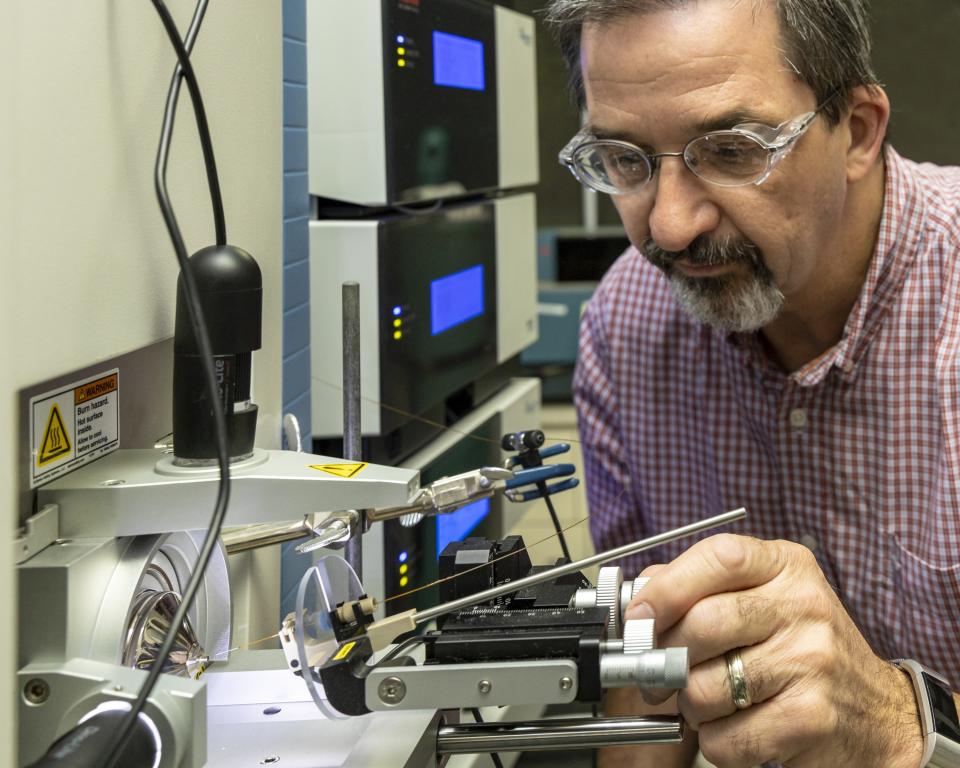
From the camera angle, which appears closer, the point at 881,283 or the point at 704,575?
the point at 704,575

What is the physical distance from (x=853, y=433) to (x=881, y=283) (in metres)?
0.19

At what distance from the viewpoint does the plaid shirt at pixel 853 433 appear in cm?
132

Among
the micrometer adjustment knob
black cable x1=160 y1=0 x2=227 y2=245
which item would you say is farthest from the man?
black cable x1=160 y1=0 x2=227 y2=245

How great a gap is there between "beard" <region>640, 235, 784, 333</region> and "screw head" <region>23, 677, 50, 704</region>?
84 cm

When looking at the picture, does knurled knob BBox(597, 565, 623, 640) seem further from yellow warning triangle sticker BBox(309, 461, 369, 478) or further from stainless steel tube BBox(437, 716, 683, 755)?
yellow warning triangle sticker BBox(309, 461, 369, 478)

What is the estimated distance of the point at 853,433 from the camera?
137 cm

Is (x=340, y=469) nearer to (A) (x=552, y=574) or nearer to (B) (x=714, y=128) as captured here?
(A) (x=552, y=574)

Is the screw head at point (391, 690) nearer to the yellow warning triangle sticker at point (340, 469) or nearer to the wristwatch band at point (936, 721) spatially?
the yellow warning triangle sticker at point (340, 469)

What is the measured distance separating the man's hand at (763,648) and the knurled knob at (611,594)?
0.8 inches

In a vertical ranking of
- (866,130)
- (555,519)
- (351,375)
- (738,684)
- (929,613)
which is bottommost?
(929,613)

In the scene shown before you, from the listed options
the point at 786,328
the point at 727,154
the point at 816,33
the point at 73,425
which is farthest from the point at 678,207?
the point at 73,425

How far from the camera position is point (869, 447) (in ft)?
4.47

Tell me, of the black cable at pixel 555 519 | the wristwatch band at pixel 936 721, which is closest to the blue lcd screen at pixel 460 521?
the black cable at pixel 555 519

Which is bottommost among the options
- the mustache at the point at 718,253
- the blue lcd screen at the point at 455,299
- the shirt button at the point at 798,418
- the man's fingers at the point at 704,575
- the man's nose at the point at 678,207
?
the man's fingers at the point at 704,575
